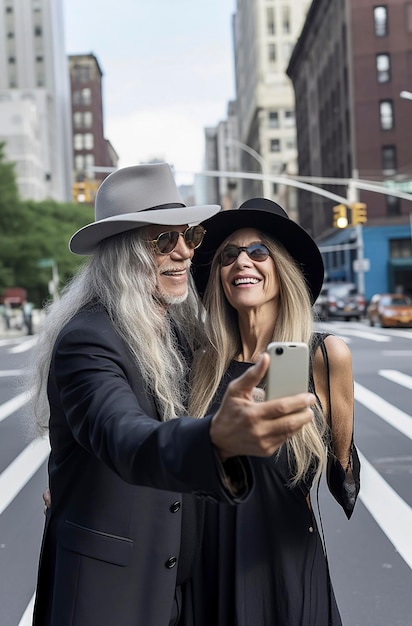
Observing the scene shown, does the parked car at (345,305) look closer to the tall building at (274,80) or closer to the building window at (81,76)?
the tall building at (274,80)

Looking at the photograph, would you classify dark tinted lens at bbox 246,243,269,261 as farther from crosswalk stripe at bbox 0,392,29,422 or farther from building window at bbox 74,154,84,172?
building window at bbox 74,154,84,172

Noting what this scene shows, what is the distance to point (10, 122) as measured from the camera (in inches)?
3920

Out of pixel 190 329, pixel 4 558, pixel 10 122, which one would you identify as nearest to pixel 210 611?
pixel 190 329

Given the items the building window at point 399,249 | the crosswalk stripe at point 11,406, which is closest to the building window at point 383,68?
the building window at point 399,249

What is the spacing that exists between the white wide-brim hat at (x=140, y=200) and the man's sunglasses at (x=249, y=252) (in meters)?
0.40

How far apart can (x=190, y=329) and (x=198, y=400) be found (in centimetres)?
36

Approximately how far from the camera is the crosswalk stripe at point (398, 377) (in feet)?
49.8

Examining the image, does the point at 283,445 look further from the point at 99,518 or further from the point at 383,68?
the point at 383,68

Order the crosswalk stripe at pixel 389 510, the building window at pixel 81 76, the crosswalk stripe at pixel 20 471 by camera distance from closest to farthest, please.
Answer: the crosswalk stripe at pixel 389 510
the crosswalk stripe at pixel 20 471
the building window at pixel 81 76

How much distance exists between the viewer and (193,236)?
2893 millimetres

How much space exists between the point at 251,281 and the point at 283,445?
1.98 ft

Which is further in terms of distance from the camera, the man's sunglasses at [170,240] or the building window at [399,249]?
the building window at [399,249]

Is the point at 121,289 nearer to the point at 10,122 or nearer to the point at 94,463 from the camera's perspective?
the point at 94,463

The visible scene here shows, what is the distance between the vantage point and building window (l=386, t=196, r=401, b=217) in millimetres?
60469
